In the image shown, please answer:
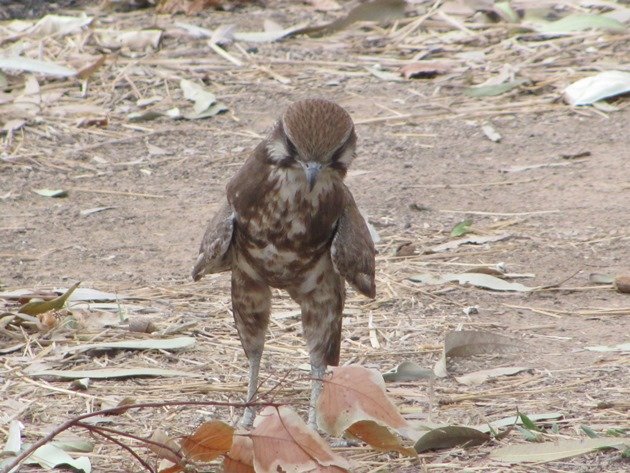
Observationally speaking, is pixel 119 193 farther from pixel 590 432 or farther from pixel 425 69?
pixel 590 432

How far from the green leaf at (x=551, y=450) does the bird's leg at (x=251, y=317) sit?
1308 mm

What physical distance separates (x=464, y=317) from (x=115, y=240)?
93.3 inches

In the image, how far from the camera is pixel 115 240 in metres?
7.41

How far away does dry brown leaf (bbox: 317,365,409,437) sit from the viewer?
13.5 feet

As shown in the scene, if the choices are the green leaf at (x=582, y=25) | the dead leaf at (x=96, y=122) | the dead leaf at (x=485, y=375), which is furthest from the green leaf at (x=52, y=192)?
the green leaf at (x=582, y=25)

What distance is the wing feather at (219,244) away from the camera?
5.22m

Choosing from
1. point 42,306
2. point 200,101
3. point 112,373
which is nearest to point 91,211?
point 42,306

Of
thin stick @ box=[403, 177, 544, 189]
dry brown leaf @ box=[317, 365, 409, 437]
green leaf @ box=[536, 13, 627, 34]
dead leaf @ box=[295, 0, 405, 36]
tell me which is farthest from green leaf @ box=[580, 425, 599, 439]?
dead leaf @ box=[295, 0, 405, 36]

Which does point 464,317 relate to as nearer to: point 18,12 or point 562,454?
point 562,454

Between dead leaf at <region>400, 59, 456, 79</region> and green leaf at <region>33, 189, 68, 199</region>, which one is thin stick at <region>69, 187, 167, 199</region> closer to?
green leaf at <region>33, 189, 68, 199</region>

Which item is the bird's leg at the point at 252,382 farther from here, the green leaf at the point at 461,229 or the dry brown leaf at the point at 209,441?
the green leaf at the point at 461,229

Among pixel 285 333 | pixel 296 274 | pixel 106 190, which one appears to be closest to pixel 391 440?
pixel 296 274

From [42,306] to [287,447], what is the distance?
7.96 ft

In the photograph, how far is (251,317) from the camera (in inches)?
211
